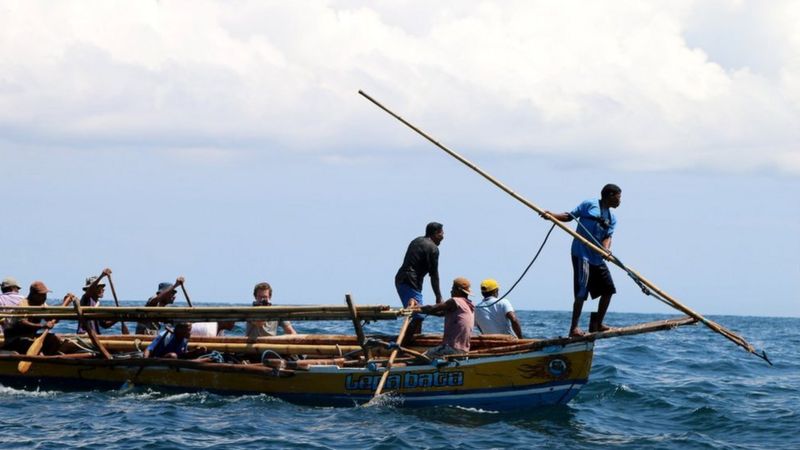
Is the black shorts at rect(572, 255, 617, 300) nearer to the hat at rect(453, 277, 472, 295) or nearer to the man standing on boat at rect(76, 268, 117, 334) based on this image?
the hat at rect(453, 277, 472, 295)

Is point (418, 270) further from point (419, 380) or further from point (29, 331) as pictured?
point (29, 331)

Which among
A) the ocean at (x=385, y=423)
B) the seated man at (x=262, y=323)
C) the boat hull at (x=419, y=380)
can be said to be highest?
the seated man at (x=262, y=323)

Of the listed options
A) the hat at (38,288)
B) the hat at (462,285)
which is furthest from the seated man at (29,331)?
the hat at (462,285)

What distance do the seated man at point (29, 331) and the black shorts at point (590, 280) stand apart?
29.7ft

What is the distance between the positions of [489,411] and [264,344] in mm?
4042

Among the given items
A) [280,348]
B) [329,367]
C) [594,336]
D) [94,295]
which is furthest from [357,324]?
[94,295]

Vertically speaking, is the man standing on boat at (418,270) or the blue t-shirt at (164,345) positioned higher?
the man standing on boat at (418,270)

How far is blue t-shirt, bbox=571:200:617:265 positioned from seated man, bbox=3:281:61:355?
30.2ft

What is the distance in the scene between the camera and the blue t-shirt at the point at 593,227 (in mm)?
15859

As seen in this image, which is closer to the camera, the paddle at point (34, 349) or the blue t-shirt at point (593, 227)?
the blue t-shirt at point (593, 227)

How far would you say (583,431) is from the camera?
16500mm

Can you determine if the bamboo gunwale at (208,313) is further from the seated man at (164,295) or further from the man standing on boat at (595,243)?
the man standing on boat at (595,243)

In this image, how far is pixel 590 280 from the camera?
1612 cm

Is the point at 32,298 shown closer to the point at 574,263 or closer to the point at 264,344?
the point at 264,344
